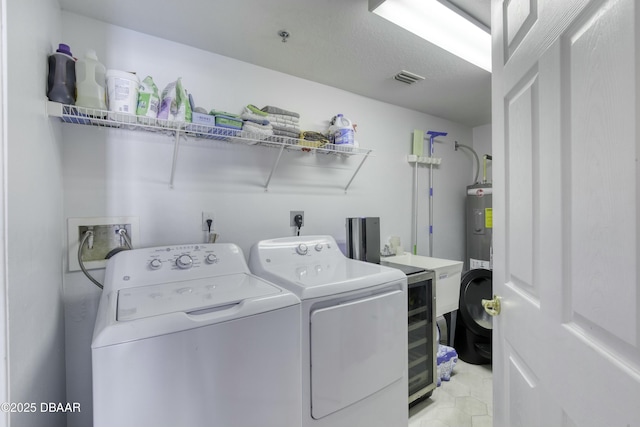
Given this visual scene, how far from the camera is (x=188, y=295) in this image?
1.13 metres

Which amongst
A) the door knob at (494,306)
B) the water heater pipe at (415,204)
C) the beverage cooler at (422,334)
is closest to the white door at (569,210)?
the door knob at (494,306)

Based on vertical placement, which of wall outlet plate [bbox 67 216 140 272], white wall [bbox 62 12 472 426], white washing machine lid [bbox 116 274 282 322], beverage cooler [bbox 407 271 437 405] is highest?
white wall [bbox 62 12 472 426]

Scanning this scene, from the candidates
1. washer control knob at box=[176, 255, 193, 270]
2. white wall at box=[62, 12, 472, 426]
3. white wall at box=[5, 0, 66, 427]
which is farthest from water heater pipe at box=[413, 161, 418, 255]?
white wall at box=[5, 0, 66, 427]

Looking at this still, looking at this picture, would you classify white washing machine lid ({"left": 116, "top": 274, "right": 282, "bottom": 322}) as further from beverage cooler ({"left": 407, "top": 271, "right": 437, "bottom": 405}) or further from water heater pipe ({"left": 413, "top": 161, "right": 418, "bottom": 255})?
water heater pipe ({"left": 413, "top": 161, "right": 418, "bottom": 255})

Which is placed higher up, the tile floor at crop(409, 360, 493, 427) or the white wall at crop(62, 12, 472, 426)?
the white wall at crop(62, 12, 472, 426)

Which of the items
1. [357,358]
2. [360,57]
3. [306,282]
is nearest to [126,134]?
[306,282]

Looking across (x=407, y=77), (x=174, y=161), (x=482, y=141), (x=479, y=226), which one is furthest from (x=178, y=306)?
(x=482, y=141)

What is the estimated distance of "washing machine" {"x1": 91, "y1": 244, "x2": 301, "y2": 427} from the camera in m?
0.82

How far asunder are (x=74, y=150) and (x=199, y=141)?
0.61 metres

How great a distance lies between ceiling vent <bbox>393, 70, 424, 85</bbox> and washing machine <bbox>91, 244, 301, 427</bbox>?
1810 mm

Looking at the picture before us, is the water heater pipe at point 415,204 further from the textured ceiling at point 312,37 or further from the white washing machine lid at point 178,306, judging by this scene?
the white washing machine lid at point 178,306

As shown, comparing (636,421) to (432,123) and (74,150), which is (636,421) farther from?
(432,123)

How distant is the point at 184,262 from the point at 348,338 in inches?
34.8

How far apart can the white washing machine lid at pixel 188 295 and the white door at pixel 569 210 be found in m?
0.87
